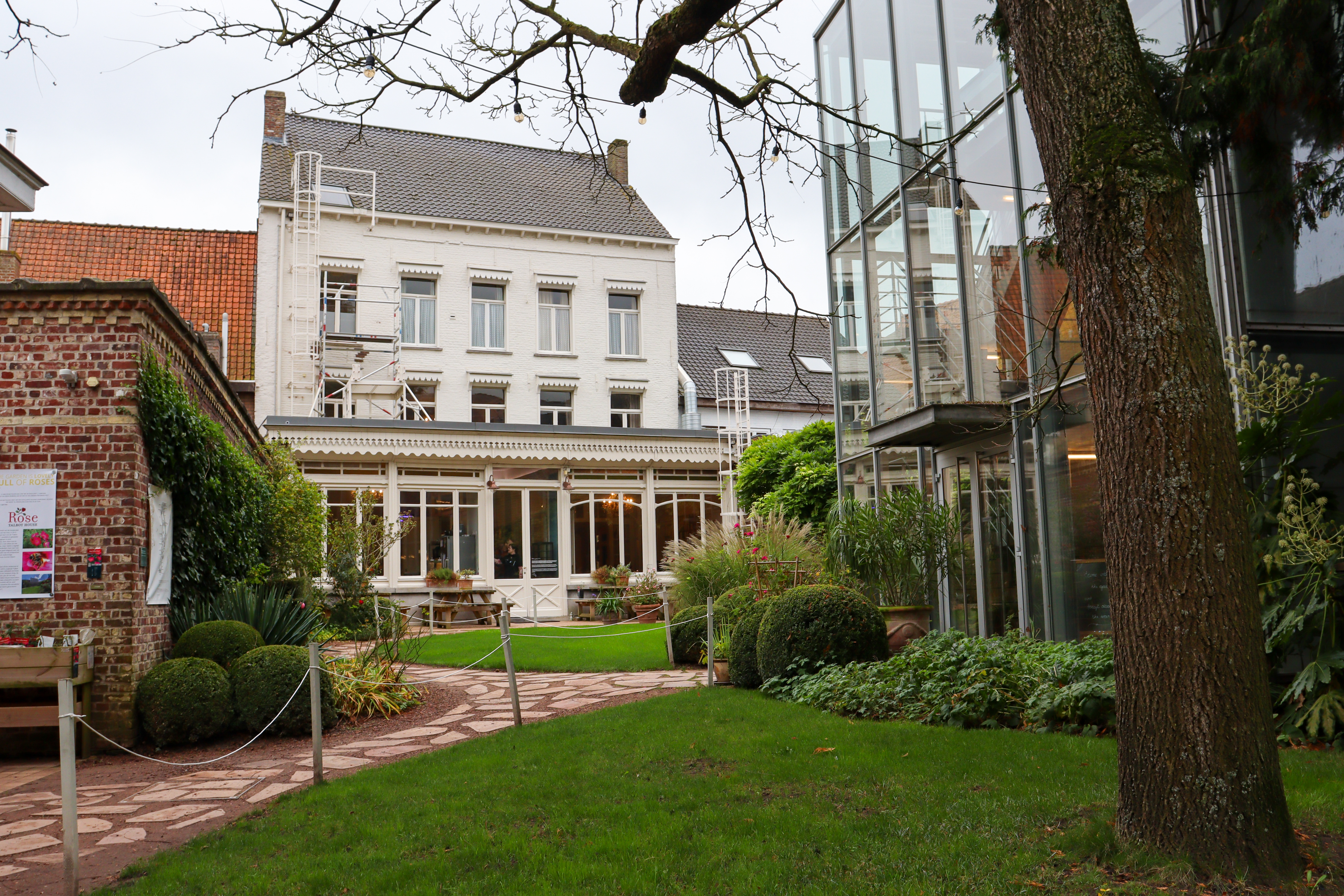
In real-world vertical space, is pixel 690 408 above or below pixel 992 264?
above

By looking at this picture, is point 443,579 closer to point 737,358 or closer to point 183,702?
point 737,358

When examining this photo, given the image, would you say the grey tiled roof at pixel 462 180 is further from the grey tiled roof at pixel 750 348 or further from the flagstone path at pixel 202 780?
the flagstone path at pixel 202 780

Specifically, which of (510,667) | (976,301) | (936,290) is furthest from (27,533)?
(936,290)

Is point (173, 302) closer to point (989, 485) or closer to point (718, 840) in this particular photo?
point (989, 485)

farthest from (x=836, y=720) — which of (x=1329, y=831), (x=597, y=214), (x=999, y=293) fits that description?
(x=597, y=214)

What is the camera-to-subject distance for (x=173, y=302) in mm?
22031

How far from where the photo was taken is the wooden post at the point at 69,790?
13.1ft

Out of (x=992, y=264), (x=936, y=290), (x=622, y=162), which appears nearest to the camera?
(x=992, y=264)

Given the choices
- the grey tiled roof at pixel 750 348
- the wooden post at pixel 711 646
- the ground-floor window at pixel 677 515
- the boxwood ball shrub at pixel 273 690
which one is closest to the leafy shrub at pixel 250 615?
the boxwood ball shrub at pixel 273 690

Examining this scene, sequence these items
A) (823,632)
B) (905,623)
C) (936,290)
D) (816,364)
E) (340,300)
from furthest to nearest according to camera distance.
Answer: (816,364) < (340,300) < (936,290) < (905,623) < (823,632)

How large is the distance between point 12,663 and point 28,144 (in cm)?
364

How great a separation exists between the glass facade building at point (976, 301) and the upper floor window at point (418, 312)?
1163 centimetres

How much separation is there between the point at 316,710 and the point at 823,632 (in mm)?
4202

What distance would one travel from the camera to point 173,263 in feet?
73.9
